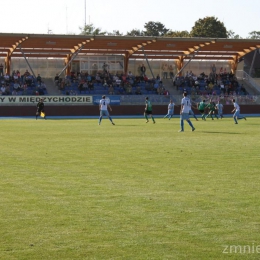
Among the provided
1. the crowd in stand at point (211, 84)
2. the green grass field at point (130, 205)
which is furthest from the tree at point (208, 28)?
the green grass field at point (130, 205)

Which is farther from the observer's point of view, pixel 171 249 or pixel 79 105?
pixel 79 105

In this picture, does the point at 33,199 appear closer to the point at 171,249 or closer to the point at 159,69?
the point at 171,249

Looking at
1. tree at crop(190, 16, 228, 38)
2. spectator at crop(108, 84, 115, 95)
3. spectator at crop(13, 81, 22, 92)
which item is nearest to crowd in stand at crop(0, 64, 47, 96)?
spectator at crop(13, 81, 22, 92)

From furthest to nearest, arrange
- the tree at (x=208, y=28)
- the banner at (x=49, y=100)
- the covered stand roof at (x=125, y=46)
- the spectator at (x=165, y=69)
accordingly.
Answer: the tree at (x=208, y=28) < the spectator at (x=165, y=69) < the covered stand roof at (x=125, y=46) < the banner at (x=49, y=100)

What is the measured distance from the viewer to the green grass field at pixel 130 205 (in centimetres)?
756

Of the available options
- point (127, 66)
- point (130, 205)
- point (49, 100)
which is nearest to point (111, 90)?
point (49, 100)

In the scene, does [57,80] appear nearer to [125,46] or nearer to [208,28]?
[125,46]

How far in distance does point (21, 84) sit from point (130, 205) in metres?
51.1

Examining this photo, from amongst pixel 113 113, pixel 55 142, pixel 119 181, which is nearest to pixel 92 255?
pixel 119 181

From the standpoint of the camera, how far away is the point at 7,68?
212 ft

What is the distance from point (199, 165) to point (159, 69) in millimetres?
55358

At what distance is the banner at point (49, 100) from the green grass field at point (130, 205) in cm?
3810

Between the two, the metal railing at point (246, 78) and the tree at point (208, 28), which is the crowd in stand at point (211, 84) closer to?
the metal railing at point (246, 78)

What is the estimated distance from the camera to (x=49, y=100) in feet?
188
